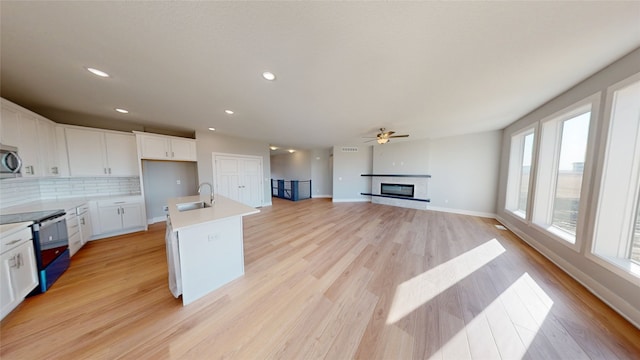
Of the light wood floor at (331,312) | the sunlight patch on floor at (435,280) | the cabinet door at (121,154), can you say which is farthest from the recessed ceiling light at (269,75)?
the cabinet door at (121,154)

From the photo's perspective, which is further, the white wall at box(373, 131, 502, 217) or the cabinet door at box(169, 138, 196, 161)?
the white wall at box(373, 131, 502, 217)

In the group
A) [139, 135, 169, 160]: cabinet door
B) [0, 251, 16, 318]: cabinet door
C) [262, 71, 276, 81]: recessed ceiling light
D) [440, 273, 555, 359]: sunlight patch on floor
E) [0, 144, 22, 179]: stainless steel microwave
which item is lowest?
[440, 273, 555, 359]: sunlight patch on floor

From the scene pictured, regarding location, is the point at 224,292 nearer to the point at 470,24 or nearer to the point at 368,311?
the point at 368,311

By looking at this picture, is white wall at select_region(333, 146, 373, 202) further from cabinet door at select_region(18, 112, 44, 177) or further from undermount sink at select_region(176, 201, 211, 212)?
cabinet door at select_region(18, 112, 44, 177)

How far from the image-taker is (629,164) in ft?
5.70

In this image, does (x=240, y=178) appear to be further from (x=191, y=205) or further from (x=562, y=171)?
(x=562, y=171)

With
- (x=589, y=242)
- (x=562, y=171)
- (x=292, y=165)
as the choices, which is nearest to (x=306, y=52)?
(x=589, y=242)

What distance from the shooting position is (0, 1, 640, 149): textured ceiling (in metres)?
1.19

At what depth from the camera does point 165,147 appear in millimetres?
4000

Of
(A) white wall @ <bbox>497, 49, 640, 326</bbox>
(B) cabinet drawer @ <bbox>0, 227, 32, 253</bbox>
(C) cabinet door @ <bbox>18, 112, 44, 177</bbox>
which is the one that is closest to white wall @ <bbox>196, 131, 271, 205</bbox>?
(C) cabinet door @ <bbox>18, 112, 44, 177</bbox>

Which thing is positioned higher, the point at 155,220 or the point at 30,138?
the point at 30,138

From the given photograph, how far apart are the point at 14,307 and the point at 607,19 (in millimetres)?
5791

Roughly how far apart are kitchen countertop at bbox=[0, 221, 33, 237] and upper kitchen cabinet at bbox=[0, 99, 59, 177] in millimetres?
1366

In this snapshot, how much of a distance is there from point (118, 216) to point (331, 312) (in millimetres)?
4699
